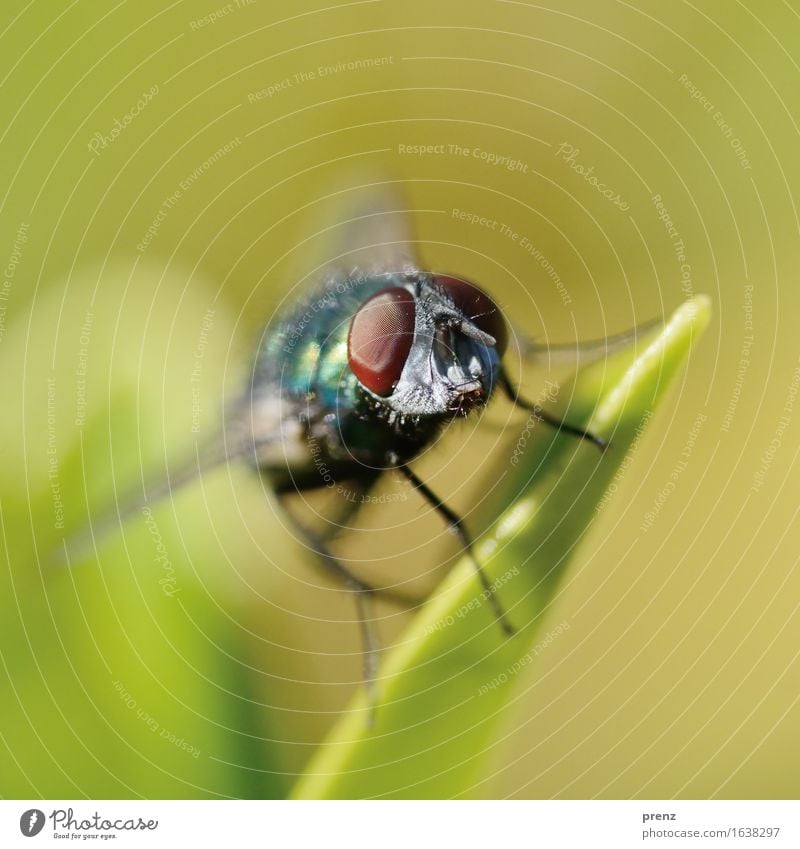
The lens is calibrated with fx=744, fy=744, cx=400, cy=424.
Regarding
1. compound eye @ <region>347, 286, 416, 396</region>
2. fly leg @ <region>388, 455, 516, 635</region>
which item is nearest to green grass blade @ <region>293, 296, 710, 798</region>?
fly leg @ <region>388, 455, 516, 635</region>

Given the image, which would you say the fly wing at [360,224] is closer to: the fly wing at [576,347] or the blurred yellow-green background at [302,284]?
the blurred yellow-green background at [302,284]

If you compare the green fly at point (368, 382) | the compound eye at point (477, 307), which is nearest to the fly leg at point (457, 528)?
the green fly at point (368, 382)

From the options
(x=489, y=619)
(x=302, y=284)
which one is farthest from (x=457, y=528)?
(x=302, y=284)

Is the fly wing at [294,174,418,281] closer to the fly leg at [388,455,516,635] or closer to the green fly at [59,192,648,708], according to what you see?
the green fly at [59,192,648,708]

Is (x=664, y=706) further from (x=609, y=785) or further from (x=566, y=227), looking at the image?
(x=566, y=227)
